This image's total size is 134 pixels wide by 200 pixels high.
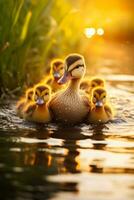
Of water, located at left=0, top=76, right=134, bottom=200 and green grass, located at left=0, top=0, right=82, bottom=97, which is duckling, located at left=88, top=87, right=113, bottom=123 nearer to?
water, located at left=0, top=76, right=134, bottom=200

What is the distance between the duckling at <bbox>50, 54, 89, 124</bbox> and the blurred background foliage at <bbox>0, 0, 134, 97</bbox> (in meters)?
0.94

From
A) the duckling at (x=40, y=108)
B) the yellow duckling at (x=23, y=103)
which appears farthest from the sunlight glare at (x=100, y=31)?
the duckling at (x=40, y=108)

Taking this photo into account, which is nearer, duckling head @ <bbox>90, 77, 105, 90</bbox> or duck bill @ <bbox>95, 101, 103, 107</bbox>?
duck bill @ <bbox>95, 101, 103, 107</bbox>

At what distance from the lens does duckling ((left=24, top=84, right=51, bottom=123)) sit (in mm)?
7379

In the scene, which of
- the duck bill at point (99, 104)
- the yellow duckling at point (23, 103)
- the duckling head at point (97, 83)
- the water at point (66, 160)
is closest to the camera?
the water at point (66, 160)

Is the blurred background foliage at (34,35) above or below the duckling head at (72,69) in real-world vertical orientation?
above

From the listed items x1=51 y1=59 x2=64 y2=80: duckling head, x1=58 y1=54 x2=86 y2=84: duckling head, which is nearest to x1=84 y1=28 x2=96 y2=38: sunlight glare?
x1=51 y1=59 x2=64 y2=80: duckling head

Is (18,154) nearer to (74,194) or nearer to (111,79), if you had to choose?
(74,194)

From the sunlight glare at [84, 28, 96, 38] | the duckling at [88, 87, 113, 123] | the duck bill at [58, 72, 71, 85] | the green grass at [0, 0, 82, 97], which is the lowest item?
the duckling at [88, 87, 113, 123]

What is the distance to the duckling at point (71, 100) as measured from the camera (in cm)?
752

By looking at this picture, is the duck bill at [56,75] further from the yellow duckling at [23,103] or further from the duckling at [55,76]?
the yellow duckling at [23,103]

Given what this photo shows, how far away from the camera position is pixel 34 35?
9758 mm

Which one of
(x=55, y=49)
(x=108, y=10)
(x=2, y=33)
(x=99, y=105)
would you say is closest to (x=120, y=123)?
(x=99, y=105)

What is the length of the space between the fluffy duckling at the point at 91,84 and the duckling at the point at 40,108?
1175mm
